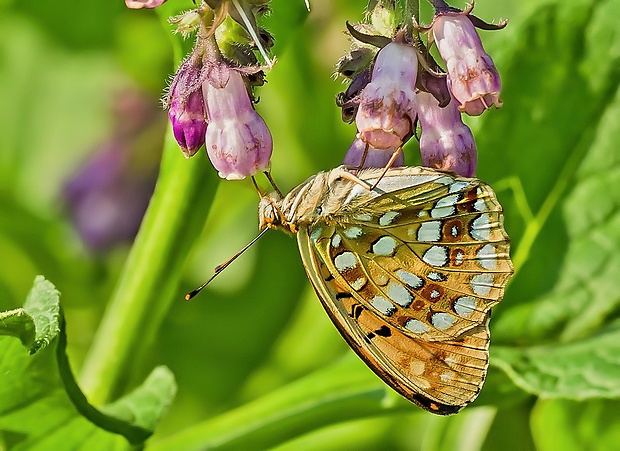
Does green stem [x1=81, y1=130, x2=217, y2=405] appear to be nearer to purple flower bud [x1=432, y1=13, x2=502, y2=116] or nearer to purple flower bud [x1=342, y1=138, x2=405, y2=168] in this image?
purple flower bud [x1=342, y1=138, x2=405, y2=168]

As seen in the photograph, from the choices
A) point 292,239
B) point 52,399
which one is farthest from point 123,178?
point 52,399

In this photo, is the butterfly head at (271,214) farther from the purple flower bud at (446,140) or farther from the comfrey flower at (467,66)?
the comfrey flower at (467,66)

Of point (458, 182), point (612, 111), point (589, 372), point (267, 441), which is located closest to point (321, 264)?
point (458, 182)

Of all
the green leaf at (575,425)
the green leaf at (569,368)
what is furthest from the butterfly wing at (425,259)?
the green leaf at (575,425)

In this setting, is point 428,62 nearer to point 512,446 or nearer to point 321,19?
point 512,446

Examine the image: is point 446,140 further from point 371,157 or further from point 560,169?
point 560,169

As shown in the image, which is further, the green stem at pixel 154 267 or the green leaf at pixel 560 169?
the green leaf at pixel 560 169
